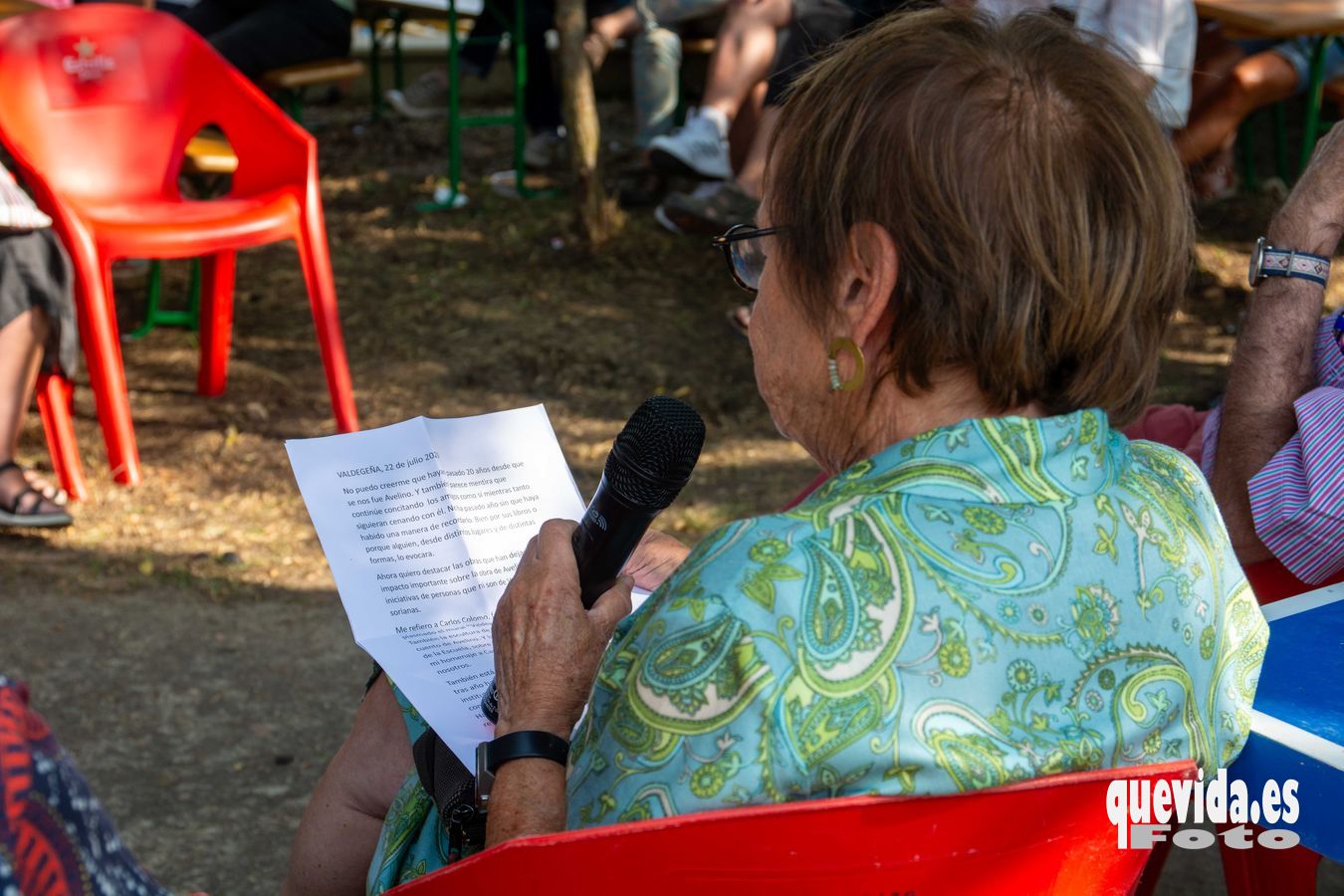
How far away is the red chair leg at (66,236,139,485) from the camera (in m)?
3.71

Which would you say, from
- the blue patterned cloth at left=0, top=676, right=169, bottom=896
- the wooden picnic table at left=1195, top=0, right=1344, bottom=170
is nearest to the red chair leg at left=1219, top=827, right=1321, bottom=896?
the blue patterned cloth at left=0, top=676, right=169, bottom=896

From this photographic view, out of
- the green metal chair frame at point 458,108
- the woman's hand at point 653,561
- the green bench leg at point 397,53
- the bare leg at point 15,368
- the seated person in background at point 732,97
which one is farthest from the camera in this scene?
the green bench leg at point 397,53

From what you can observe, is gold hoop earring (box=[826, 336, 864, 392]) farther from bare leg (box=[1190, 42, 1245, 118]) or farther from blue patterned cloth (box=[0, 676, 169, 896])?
bare leg (box=[1190, 42, 1245, 118])

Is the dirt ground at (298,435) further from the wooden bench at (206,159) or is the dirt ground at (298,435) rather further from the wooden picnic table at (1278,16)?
the wooden picnic table at (1278,16)

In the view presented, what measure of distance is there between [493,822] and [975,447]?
532 millimetres

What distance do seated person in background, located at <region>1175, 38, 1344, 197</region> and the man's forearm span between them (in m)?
3.53

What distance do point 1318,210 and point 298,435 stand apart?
309 cm

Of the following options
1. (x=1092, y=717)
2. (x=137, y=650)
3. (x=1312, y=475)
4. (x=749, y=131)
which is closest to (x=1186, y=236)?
(x=1092, y=717)

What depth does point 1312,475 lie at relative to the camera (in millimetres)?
1775

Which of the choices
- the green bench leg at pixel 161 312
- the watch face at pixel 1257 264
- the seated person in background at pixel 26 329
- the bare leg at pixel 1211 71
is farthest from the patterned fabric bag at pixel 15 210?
the bare leg at pixel 1211 71

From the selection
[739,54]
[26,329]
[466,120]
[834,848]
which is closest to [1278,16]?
[739,54]

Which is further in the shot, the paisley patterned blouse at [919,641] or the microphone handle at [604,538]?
the microphone handle at [604,538]

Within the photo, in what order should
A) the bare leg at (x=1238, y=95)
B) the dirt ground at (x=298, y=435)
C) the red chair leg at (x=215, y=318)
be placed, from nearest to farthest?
the dirt ground at (x=298, y=435), the red chair leg at (x=215, y=318), the bare leg at (x=1238, y=95)

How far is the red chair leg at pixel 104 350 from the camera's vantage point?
12.2 feet
